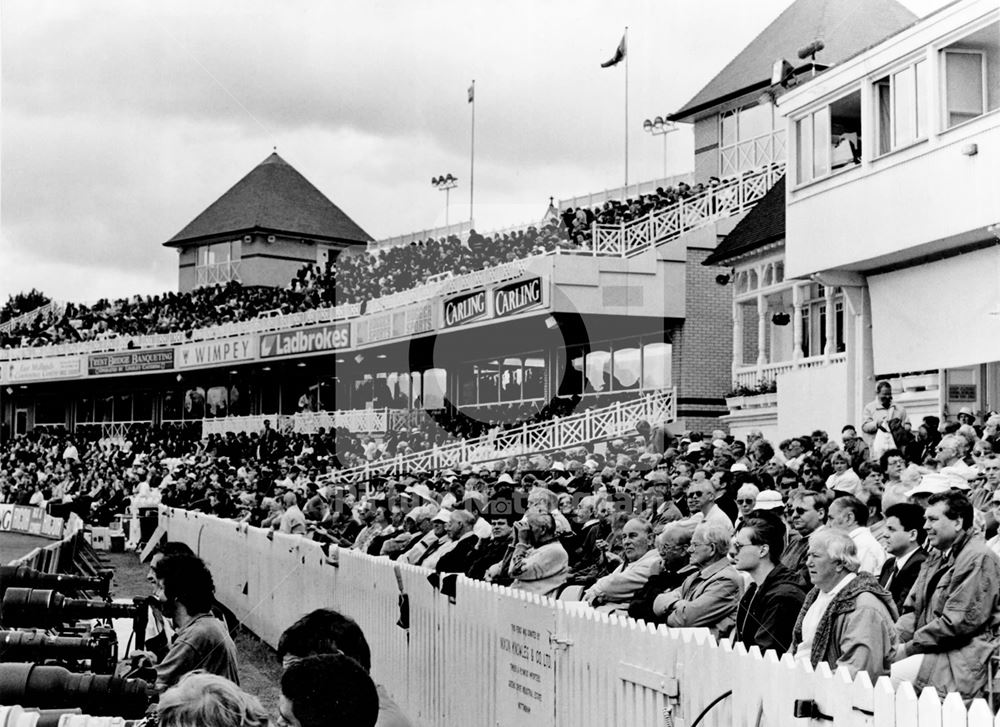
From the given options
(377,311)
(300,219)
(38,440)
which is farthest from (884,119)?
(300,219)

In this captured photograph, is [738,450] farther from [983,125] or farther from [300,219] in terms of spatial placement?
[300,219]

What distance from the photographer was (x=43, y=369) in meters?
52.7

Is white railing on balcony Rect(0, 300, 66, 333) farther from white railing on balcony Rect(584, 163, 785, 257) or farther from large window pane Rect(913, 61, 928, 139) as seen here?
large window pane Rect(913, 61, 928, 139)

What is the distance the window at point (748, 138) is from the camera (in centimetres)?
3669

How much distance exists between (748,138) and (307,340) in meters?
14.8

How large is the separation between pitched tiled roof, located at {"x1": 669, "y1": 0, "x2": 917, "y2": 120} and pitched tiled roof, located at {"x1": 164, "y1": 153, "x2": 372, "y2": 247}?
32.2m

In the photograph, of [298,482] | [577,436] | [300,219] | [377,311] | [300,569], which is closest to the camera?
[300,569]

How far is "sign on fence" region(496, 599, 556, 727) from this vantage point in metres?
7.05

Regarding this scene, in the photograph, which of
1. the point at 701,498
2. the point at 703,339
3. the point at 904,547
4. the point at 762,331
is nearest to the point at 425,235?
→ the point at 703,339

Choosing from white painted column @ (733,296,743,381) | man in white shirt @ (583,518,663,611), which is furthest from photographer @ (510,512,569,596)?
white painted column @ (733,296,743,381)

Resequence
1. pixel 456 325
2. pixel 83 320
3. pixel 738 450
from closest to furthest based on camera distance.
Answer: pixel 738 450 < pixel 456 325 < pixel 83 320

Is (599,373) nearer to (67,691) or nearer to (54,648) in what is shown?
(54,648)

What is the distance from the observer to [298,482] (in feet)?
85.9

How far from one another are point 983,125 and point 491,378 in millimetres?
22511
